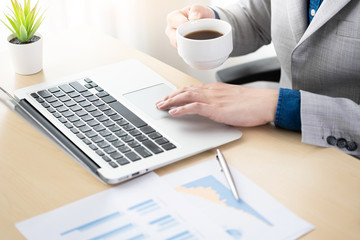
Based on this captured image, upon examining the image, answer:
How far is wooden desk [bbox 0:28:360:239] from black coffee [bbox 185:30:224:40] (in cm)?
21

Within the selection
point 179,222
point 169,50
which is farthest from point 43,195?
point 169,50

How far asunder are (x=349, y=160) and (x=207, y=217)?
0.31 metres

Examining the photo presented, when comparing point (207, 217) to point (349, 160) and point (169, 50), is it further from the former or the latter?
point (169, 50)

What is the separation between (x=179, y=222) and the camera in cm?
81

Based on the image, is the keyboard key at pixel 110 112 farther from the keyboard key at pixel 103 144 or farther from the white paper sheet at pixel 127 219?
the white paper sheet at pixel 127 219

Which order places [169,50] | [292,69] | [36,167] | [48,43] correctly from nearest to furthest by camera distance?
[36,167], [292,69], [48,43], [169,50]

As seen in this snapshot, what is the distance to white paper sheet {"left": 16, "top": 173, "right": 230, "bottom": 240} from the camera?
790 mm

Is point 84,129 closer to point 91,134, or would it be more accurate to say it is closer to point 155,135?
point 91,134

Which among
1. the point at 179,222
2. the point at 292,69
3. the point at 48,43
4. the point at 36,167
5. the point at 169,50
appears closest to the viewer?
the point at 179,222

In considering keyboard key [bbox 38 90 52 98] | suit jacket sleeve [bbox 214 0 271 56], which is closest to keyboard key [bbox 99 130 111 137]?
keyboard key [bbox 38 90 52 98]

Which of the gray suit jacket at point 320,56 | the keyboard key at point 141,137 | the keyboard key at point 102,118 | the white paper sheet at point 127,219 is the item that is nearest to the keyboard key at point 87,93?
the keyboard key at point 102,118

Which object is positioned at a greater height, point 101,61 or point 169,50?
point 101,61

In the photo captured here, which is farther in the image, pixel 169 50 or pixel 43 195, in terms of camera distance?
pixel 169 50

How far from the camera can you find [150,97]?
1133mm
